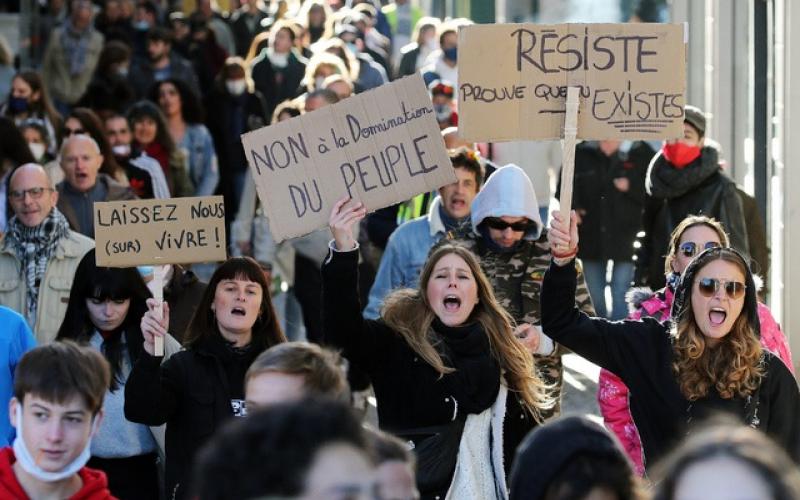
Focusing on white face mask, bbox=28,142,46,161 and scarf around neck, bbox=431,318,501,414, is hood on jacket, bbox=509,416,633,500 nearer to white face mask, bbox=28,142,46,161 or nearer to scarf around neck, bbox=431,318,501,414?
scarf around neck, bbox=431,318,501,414

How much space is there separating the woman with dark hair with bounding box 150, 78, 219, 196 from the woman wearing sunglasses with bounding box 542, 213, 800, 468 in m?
7.79

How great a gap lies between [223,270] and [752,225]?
12.9 feet

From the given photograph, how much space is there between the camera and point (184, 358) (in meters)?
6.71

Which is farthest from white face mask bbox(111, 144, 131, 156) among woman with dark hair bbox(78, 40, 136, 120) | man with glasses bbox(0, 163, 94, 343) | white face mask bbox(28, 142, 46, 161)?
man with glasses bbox(0, 163, 94, 343)

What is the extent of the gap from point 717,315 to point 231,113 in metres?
9.69

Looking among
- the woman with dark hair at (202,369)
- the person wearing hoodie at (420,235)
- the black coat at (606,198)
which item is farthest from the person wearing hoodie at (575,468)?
the black coat at (606,198)

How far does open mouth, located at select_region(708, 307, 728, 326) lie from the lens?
19.8ft

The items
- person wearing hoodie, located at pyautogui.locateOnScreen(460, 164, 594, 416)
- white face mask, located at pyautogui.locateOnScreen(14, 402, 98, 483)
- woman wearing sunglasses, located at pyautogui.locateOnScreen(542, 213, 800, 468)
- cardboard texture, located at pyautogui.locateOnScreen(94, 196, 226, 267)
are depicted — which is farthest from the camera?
person wearing hoodie, located at pyautogui.locateOnScreen(460, 164, 594, 416)

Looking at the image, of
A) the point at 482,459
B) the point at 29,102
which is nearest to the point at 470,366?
the point at 482,459

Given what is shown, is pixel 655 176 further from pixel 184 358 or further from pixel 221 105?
pixel 221 105

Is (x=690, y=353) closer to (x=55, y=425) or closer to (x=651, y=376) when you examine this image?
(x=651, y=376)

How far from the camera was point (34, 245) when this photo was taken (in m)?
8.81

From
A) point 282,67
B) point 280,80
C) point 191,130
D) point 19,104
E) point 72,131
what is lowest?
point 72,131

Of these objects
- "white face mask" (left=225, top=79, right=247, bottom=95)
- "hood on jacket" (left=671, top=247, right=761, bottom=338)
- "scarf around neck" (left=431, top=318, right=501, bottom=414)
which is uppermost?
"white face mask" (left=225, top=79, right=247, bottom=95)
